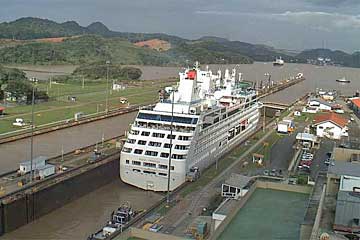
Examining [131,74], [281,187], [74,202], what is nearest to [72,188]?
[74,202]

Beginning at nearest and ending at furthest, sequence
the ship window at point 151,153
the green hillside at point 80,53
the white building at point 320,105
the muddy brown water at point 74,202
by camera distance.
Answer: the muddy brown water at point 74,202
the ship window at point 151,153
the white building at point 320,105
the green hillside at point 80,53

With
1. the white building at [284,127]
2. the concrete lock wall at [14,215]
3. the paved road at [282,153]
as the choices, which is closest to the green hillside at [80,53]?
the white building at [284,127]

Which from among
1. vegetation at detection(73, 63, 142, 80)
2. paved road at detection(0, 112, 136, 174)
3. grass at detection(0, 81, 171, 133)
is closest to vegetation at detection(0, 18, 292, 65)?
vegetation at detection(73, 63, 142, 80)

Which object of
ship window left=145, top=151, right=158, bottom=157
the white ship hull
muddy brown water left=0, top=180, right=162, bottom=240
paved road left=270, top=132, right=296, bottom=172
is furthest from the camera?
paved road left=270, top=132, right=296, bottom=172

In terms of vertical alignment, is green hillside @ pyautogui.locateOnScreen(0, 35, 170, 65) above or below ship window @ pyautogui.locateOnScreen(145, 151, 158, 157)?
above

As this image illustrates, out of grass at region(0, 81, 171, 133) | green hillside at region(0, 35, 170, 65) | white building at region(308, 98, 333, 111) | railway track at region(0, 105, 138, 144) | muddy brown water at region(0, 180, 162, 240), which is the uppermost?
green hillside at region(0, 35, 170, 65)

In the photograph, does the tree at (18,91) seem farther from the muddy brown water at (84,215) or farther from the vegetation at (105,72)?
the vegetation at (105,72)

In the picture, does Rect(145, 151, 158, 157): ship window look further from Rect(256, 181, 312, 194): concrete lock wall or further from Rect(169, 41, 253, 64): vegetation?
Rect(169, 41, 253, 64): vegetation

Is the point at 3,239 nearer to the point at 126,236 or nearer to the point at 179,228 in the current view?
the point at 179,228
